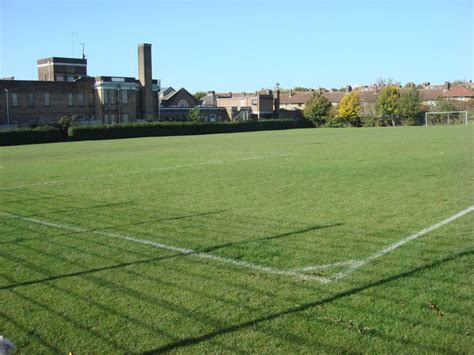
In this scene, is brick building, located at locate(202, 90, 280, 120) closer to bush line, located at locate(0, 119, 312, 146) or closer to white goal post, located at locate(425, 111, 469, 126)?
bush line, located at locate(0, 119, 312, 146)

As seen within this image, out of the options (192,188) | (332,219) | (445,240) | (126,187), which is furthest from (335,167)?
(445,240)

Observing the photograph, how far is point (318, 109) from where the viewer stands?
86.1 meters

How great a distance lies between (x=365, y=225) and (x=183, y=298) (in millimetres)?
4062

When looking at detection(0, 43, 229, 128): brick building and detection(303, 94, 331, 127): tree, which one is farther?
detection(303, 94, 331, 127): tree

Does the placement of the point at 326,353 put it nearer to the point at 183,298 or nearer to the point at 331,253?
the point at 183,298

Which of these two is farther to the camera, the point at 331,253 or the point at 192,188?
the point at 192,188

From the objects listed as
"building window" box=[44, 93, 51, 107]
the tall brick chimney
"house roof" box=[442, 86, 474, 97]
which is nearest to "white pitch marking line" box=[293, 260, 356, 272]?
"building window" box=[44, 93, 51, 107]

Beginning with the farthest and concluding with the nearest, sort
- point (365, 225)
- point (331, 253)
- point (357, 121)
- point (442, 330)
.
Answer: point (357, 121), point (365, 225), point (331, 253), point (442, 330)

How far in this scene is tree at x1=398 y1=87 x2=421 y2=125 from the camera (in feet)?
273

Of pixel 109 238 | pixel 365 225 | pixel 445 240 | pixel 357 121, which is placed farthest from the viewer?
pixel 357 121

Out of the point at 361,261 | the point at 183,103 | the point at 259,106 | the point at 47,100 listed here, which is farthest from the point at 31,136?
the point at 259,106

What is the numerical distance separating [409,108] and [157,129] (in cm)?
4759

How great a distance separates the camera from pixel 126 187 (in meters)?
13.4

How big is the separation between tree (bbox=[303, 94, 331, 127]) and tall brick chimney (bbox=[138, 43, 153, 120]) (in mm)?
27809
